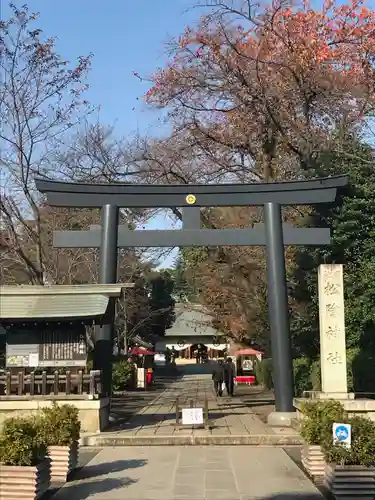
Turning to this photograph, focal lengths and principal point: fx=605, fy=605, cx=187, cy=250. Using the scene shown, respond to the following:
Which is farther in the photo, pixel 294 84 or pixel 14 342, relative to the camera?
pixel 294 84

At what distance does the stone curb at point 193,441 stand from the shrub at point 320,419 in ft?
12.9

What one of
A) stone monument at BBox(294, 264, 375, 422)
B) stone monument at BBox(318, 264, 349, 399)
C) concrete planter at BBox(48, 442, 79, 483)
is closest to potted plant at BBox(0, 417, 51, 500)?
concrete planter at BBox(48, 442, 79, 483)

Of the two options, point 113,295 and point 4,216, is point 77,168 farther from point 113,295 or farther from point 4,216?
point 113,295

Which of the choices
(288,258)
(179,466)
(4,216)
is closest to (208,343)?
(288,258)

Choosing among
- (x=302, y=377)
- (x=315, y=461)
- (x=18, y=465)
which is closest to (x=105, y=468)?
(x=18, y=465)

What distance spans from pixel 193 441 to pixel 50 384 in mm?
3980

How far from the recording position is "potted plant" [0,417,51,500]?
24.7 ft

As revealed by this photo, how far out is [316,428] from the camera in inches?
355

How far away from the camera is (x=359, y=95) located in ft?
64.4

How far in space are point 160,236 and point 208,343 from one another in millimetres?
59646

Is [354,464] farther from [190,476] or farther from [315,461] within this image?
[190,476]

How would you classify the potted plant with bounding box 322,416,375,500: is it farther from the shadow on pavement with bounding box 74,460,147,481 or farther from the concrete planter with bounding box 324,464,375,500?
the shadow on pavement with bounding box 74,460,147,481

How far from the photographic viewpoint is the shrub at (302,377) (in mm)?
20500

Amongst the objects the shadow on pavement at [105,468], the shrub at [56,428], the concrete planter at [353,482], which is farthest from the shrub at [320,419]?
the shrub at [56,428]
